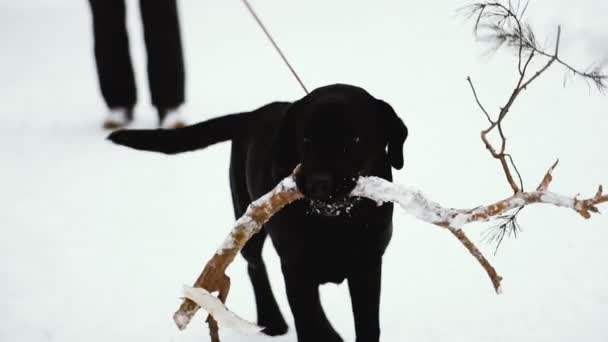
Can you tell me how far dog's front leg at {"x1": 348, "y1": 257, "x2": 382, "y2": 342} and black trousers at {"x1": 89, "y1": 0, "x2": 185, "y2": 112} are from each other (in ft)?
11.8

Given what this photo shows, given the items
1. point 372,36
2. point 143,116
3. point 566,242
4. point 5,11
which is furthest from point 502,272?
point 5,11

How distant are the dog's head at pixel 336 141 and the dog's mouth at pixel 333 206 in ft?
0.04

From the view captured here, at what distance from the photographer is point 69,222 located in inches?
161

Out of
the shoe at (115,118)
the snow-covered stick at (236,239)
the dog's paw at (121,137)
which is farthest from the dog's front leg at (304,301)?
the shoe at (115,118)

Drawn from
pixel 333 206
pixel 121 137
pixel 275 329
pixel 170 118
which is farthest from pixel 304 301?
pixel 170 118

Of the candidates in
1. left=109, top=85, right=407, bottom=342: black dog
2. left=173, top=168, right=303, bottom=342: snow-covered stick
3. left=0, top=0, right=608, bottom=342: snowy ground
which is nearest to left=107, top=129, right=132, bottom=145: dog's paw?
left=109, top=85, right=407, bottom=342: black dog

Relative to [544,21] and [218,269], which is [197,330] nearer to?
[218,269]

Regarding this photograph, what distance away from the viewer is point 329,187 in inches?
74.9

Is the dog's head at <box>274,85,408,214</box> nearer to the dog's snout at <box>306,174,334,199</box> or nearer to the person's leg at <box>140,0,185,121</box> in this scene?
the dog's snout at <box>306,174,334,199</box>

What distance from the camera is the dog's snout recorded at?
1888mm

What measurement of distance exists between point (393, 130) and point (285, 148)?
0.37m

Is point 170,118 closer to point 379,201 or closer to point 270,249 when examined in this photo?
point 270,249

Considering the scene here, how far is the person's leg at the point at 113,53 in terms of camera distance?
17.9ft

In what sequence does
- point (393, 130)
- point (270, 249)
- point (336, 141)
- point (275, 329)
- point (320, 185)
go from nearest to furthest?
point (320, 185), point (336, 141), point (393, 130), point (275, 329), point (270, 249)
